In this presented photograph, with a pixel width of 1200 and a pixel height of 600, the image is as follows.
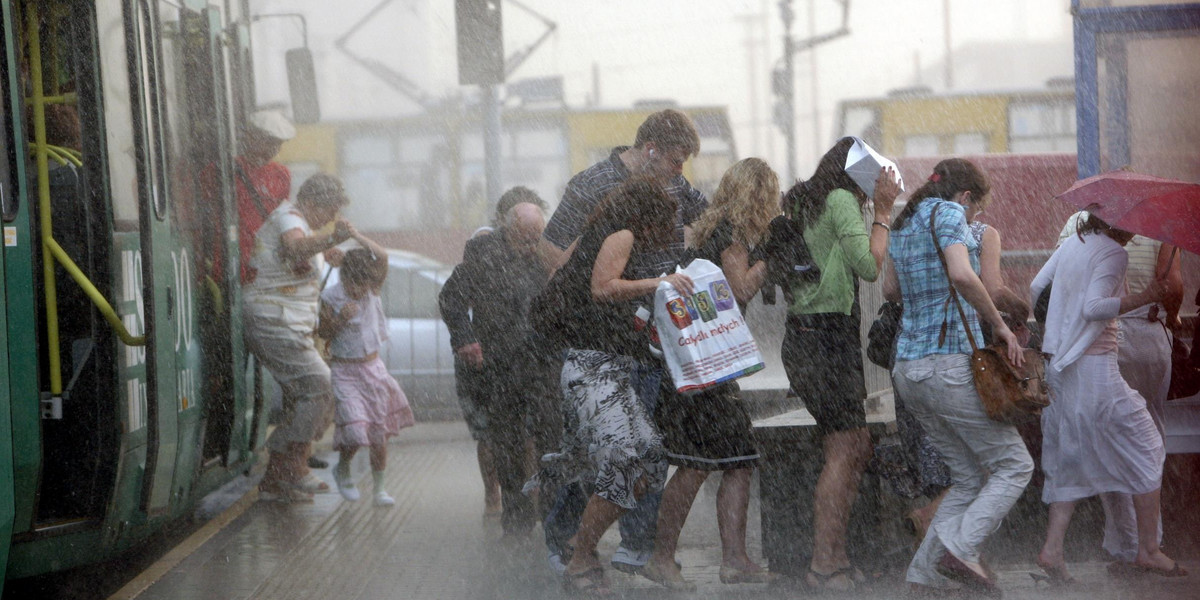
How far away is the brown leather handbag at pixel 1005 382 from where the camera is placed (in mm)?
4855

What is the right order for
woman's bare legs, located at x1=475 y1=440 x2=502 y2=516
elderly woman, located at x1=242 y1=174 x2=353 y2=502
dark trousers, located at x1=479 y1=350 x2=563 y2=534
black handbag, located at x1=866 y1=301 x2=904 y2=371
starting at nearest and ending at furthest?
black handbag, located at x1=866 y1=301 x2=904 y2=371, dark trousers, located at x1=479 y1=350 x2=563 y2=534, woman's bare legs, located at x1=475 y1=440 x2=502 y2=516, elderly woman, located at x1=242 y1=174 x2=353 y2=502

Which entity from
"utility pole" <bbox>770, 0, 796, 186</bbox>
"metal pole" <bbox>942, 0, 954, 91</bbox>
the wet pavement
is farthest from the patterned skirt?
"metal pole" <bbox>942, 0, 954, 91</bbox>

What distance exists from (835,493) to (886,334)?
713 millimetres

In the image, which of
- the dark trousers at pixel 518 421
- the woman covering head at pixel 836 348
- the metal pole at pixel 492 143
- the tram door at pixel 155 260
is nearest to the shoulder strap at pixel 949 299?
the woman covering head at pixel 836 348

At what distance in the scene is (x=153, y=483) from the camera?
5074 mm

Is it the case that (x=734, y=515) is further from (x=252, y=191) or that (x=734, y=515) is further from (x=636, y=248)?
(x=252, y=191)

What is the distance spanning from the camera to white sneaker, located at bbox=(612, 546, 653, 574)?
527 centimetres

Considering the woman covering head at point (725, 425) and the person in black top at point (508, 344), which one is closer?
the woman covering head at point (725, 425)

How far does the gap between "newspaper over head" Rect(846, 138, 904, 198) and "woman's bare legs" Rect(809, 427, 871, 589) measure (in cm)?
93

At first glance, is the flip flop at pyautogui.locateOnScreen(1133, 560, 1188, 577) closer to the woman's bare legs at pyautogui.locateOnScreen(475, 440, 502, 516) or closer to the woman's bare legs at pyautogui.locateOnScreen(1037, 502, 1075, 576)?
the woman's bare legs at pyautogui.locateOnScreen(1037, 502, 1075, 576)

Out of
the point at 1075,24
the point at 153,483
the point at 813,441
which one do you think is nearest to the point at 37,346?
the point at 153,483

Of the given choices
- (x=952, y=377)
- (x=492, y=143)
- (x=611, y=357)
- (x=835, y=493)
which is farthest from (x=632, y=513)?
(x=492, y=143)

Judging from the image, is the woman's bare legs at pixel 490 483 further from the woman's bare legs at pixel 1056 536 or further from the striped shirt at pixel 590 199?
the woman's bare legs at pixel 1056 536

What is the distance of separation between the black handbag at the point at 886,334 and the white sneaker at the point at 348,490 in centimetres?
323
